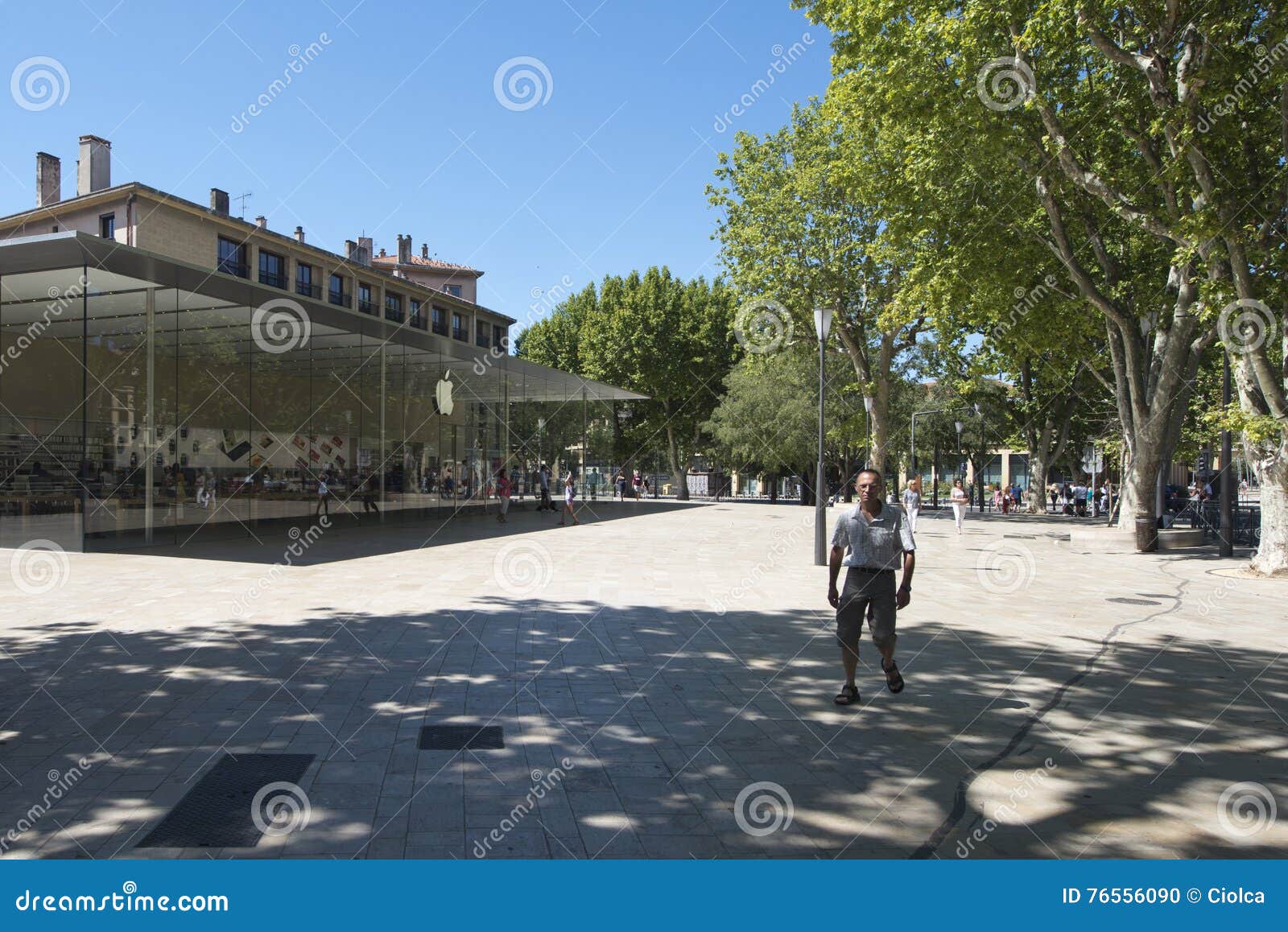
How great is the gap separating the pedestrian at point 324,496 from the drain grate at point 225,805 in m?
19.0

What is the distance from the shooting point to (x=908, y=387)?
4331 cm

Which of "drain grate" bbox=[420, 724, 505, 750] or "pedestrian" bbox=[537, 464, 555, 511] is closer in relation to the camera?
"drain grate" bbox=[420, 724, 505, 750]

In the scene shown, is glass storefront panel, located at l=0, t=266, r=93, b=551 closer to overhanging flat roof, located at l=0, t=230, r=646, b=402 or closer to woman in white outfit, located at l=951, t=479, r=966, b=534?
A: overhanging flat roof, located at l=0, t=230, r=646, b=402

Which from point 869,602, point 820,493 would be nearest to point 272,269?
point 820,493

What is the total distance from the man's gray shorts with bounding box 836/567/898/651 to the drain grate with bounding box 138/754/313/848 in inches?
137

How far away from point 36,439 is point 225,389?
19.5 ft

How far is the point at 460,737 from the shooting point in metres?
4.95

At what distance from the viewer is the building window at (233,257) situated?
40.3 m

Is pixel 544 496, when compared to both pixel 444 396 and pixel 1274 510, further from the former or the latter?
pixel 1274 510

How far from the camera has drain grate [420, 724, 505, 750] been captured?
4.79 metres

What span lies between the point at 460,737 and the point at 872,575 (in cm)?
292

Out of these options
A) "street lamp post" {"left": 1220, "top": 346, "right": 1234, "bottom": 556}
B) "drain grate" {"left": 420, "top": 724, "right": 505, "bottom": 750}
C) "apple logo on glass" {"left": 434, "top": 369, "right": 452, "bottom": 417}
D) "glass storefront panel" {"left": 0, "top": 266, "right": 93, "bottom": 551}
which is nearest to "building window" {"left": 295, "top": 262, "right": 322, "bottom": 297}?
A: "apple logo on glass" {"left": 434, "top": 369, "right": 452, "bottom": 417}

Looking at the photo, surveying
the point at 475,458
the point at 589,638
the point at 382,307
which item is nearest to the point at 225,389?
the point at 475,458

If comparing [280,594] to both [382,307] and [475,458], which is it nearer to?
[475,458]
